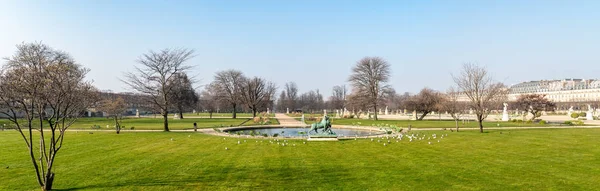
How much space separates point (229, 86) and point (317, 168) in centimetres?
6135

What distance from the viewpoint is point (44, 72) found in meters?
8.80

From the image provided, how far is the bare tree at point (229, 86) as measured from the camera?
70188 mm

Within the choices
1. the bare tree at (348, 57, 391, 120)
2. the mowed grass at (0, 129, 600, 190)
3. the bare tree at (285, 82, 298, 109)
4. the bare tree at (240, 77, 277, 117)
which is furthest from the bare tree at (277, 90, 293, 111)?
the mowed grass at (0, 129, 600, 190)

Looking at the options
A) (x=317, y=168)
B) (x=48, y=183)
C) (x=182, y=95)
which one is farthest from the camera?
(x=182, y=95)

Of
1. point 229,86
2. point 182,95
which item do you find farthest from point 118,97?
point 229,86

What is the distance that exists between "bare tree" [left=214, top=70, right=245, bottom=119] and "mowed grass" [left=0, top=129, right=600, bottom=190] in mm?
52155

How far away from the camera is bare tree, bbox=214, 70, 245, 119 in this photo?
7019 centimetres

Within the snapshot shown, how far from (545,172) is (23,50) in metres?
48.4

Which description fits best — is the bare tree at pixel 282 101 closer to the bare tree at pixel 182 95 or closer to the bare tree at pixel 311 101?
the bare tree at pixel 311 101

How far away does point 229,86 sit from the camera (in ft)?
235

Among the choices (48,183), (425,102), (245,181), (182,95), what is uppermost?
(182,95)

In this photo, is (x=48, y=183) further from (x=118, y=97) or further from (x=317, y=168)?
(x=118, y=97)

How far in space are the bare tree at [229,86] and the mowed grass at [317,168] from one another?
171 ft

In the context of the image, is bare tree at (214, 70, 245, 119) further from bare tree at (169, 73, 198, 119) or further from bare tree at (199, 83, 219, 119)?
bare tree at (169, 73, 198, 119)
